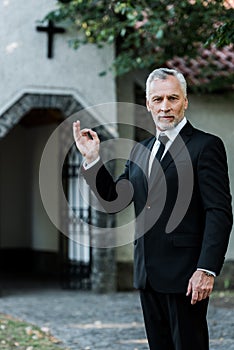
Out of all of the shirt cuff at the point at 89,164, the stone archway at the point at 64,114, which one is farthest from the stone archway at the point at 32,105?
the shirt cuff at the point at 89,164

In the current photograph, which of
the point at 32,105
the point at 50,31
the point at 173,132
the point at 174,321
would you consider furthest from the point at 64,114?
the point at 174,321

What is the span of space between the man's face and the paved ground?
346cm

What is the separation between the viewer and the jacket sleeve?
10.6ft

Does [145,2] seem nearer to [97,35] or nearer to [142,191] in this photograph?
[97,35]

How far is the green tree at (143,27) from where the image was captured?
890cm

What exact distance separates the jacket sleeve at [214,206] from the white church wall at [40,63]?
280 inches

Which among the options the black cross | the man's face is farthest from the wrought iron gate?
the man's face


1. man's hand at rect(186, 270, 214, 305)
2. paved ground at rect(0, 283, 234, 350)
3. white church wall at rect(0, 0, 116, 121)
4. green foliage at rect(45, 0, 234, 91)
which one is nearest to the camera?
man's hand at rect(186, 270, 214, 305)

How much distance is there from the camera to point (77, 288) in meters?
10.9

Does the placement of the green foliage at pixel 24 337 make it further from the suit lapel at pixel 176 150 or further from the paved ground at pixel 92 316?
the suit lapel at pixel 176 150

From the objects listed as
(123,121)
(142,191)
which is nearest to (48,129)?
(123,121)

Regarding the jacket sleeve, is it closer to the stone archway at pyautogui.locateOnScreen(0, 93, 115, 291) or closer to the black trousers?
the black trousers

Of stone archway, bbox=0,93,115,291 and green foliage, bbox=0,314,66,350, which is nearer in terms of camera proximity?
green foliage, bbox=0,314,66,350

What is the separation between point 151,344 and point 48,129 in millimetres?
10255
